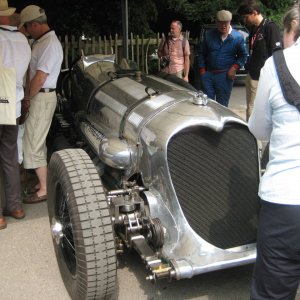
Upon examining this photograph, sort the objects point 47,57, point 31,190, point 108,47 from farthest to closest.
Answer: point 108,47
point 31,190
point 47,57

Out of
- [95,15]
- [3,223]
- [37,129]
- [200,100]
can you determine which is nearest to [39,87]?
[37,129]

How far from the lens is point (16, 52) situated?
12.8 feet

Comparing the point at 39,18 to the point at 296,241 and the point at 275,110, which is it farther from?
the point at 296,241

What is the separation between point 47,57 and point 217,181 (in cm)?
226

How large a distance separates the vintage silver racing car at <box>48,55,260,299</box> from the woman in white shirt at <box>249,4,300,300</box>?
61 centimetres

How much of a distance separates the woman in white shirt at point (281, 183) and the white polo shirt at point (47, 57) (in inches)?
107

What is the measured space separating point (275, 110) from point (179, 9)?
14.6m

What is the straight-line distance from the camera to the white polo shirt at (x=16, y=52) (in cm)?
382

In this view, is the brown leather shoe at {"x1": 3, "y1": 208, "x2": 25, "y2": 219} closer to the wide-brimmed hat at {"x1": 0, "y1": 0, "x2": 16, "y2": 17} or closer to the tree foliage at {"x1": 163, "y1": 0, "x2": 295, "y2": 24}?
the wide-brimmed hat at {"x1": 0, "y1": 0, "x2": 16, "y2": 17}

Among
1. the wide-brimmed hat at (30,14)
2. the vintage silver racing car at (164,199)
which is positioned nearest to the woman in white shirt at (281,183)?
the vintage silver racing car at (164,199)

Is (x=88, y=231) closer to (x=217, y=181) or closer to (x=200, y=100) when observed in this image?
(x=217, y=181)

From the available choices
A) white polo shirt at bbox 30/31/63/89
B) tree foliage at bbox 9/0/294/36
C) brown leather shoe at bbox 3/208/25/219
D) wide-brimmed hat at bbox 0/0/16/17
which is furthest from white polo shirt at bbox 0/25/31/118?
tree foliage at bbox 9/0/294/36

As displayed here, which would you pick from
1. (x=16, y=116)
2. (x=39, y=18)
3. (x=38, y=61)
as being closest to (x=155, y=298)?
(x=16, y=116)

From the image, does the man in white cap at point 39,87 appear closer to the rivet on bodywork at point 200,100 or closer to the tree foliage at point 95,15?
the rivet on bodywork at point 200,100
